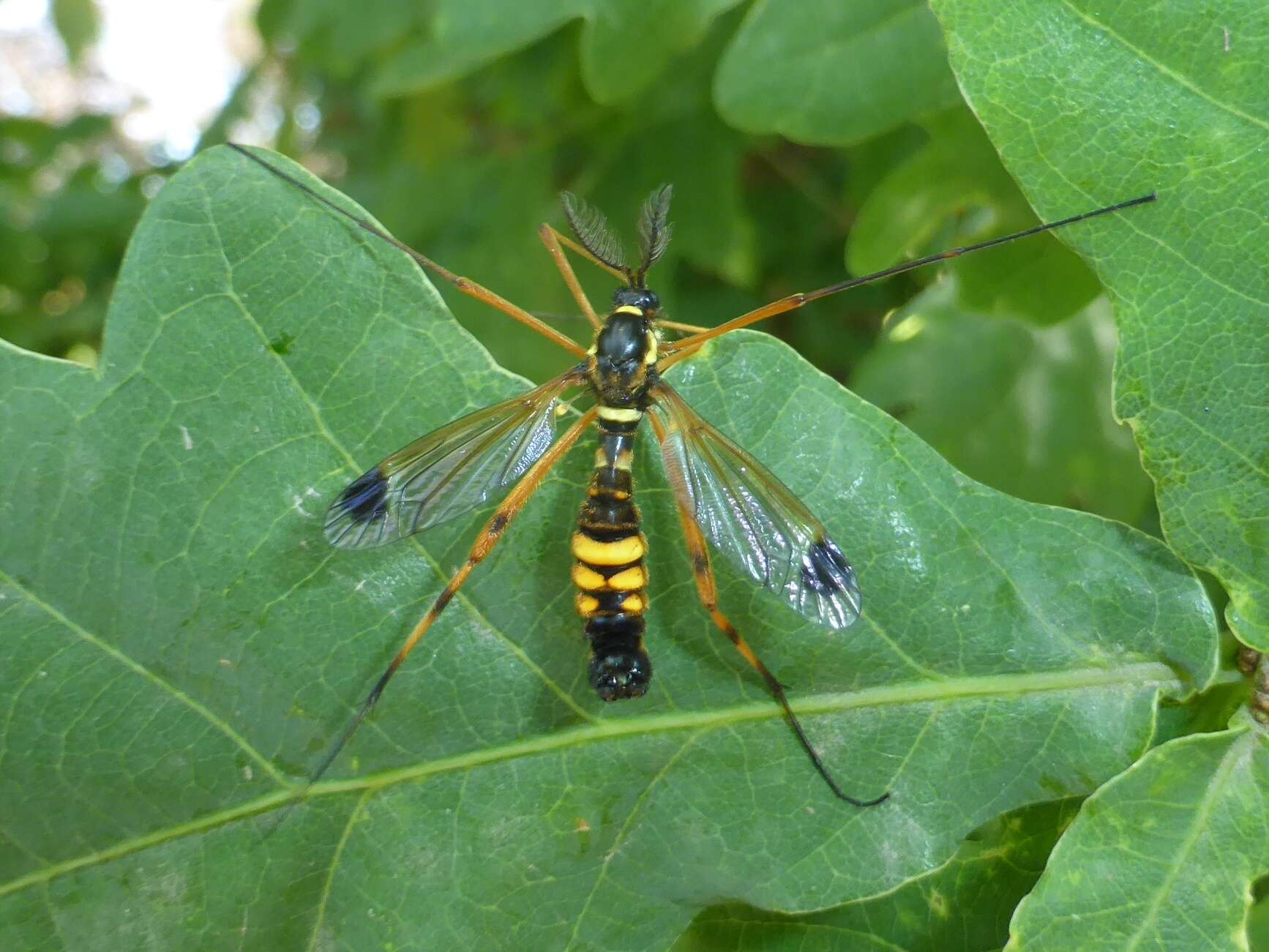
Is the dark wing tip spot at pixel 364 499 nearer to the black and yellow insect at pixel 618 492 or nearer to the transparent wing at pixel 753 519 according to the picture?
the black and yellow insect at pixel 618 492

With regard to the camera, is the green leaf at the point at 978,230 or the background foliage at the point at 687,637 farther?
the green leaf at the point at 978,230

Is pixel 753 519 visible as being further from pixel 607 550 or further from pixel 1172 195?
pixel 1172 195

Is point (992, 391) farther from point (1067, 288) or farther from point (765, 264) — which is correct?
point (765, 264)

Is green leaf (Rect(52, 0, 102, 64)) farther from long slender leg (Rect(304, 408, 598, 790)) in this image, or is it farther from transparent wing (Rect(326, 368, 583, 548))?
long slender leg (Rect(304, 408, 598, 790))

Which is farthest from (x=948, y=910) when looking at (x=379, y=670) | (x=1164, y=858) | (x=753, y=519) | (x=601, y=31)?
(x=601, y=31)

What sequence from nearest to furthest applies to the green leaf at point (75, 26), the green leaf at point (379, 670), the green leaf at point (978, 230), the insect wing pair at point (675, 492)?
the green leaf at point (379, 670), the insect wing pair at point (675, 492), the green leaf at point (978, 230), the green leaf at point (75, 26)

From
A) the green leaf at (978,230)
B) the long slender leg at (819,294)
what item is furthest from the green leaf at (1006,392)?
the long slender leg at (819,294)
